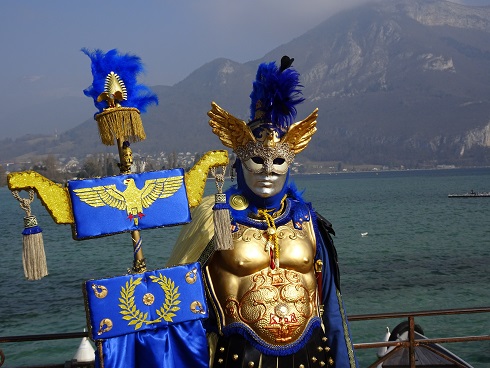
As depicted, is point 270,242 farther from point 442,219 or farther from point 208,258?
point 442,219

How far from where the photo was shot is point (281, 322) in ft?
17.6

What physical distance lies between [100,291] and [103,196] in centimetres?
66

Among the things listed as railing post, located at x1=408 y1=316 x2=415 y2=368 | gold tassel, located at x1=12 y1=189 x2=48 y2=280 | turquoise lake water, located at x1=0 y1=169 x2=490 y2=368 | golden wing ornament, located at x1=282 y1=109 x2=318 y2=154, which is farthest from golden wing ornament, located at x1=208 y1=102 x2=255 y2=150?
turquoise lake water, located at x1=0 y1=169 x2=490 y2=368

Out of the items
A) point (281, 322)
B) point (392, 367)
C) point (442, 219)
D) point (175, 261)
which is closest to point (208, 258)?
point (175, 261)

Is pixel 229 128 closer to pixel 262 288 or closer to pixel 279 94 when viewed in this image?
pixel 279 94

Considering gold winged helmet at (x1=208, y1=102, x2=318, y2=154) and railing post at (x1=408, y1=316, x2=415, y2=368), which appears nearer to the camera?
gold winged helmet at (x1=208, y1=102, x2=318, y2=154)

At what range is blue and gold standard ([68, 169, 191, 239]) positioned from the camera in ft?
15.8

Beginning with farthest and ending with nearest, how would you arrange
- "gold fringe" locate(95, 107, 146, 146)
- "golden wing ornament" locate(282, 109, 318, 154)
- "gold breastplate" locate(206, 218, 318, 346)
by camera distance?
"golden wing ornament" locate(282, 109, 318, 154)
"gold breastplate" locate(206, 218, 318, 346)
"gold fringe" locate(95, 107, 146, 146)

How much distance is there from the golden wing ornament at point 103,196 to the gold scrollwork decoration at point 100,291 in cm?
56

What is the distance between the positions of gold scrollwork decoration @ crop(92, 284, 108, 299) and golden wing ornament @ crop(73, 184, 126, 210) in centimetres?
56

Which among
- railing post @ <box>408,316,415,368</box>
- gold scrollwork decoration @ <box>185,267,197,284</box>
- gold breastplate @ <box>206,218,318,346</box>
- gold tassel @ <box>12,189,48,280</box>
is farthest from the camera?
railing post @ <box>408,316,415,368</box>

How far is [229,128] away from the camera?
5551 millimetres

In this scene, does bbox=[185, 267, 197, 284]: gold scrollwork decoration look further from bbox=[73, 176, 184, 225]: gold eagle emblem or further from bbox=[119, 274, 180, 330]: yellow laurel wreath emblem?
bbox=[73, 176, 184, 225]: gold eagle emblem

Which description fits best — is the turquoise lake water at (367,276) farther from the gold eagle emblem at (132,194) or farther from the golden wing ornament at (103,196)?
the golden wing ornament at (103,196)
